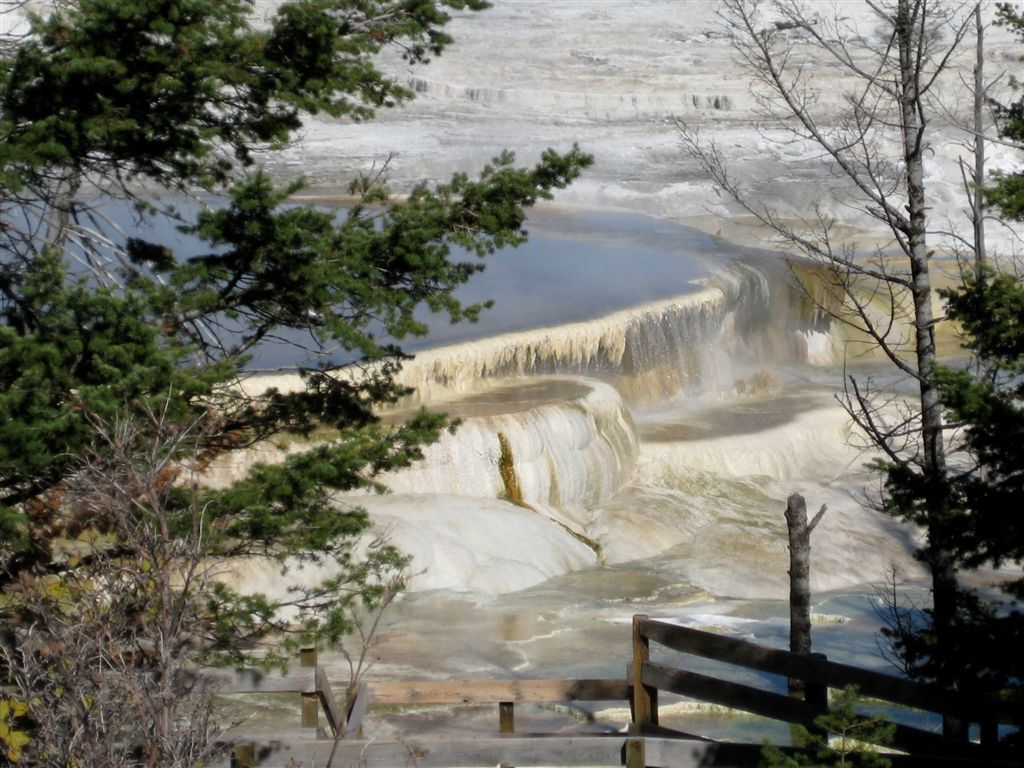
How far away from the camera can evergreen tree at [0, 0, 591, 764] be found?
588 cm

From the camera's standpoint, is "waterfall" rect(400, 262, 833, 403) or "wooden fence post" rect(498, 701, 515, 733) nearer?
"wooden fence post" rect(498, 701, 515, 733)

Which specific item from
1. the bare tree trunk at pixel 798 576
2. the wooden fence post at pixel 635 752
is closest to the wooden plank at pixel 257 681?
the wooden fence post at pixel 635 752

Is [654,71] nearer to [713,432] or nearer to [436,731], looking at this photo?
[713,432]

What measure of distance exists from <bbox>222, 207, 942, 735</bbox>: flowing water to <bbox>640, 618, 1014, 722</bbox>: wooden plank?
10.7ft

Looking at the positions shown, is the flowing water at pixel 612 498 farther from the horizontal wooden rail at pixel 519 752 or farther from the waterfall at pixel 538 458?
the horizontal wooden rail at pixel 519 752

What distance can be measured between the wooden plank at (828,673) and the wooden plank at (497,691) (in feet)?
1.46

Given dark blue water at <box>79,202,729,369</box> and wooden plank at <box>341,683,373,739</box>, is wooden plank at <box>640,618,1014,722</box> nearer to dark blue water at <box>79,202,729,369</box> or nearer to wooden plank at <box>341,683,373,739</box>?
wooden plank at <box>341,683,373,739</box>

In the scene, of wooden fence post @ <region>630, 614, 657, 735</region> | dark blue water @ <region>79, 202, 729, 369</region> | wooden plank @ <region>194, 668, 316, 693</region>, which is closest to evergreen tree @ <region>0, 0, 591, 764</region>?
wooden plank @ <region>194, 668, 316, 693</region>

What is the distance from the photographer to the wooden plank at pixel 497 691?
6408 millimetres

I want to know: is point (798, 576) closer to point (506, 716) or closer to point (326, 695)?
point (506, 716)

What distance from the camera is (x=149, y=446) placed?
18.0 ft

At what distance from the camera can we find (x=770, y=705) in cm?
561

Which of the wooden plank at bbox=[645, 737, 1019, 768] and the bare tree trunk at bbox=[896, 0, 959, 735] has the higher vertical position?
the bare tree trunk at bbox=[896, 0, 959, 735]

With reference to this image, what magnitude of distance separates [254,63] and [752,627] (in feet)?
21.8
